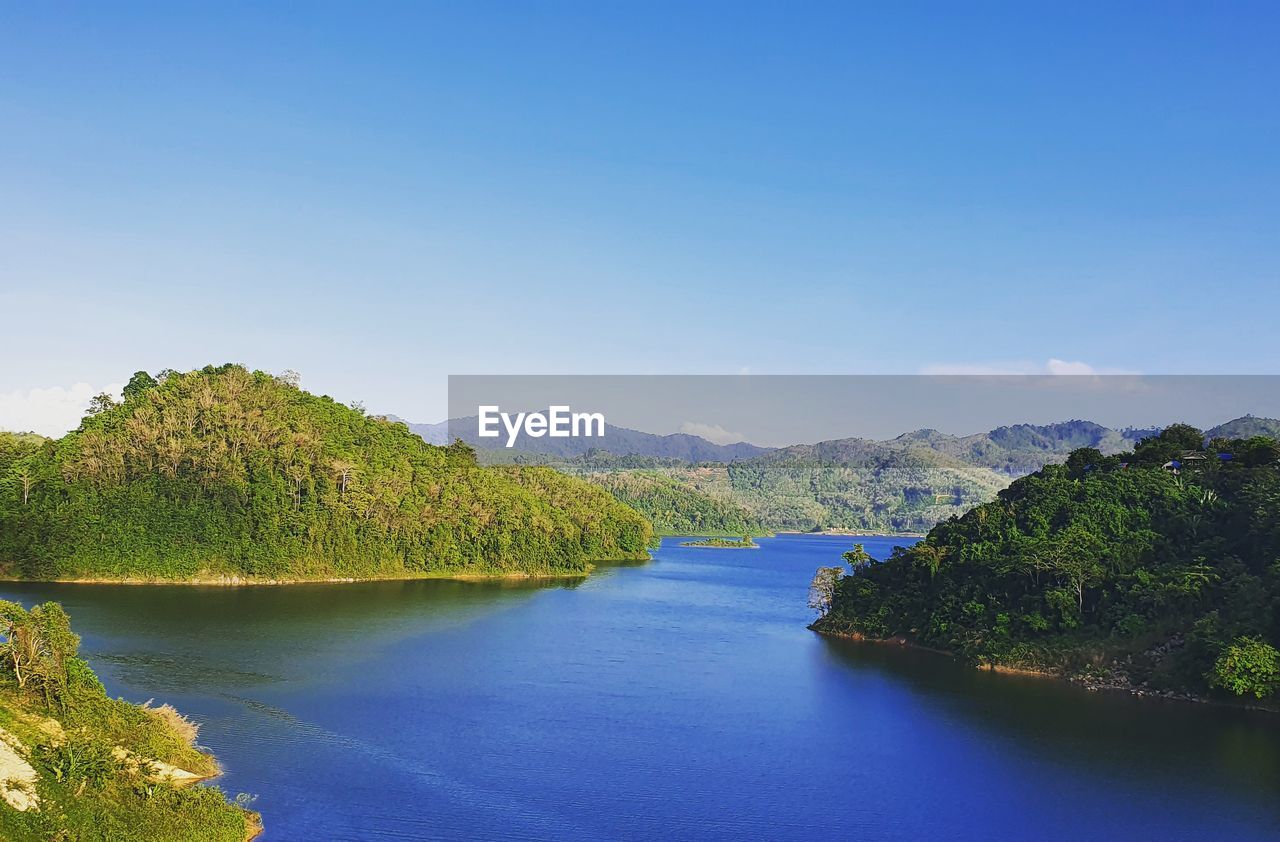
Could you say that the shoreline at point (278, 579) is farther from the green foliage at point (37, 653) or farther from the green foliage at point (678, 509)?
the green foliage at point (678, 509)

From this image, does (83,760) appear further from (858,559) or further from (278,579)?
(278,579)

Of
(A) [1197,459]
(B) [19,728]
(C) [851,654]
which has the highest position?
(A) [1197,459]

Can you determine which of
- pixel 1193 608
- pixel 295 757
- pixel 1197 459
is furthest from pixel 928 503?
pixel 295 757

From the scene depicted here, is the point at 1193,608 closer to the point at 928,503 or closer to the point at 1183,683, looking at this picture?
the point at 1183,683

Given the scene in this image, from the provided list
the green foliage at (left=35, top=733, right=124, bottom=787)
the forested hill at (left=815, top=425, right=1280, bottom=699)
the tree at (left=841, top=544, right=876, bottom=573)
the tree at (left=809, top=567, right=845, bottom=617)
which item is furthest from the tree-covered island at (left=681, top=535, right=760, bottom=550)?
the green foliage at (left=35, top=733, right=124, bottom=787)

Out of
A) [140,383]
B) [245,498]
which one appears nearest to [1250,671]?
[245,498]

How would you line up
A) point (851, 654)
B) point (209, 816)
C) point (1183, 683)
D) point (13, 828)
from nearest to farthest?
point (13, 828), point (209, 816), point (1183, 683), point (851, 654)
